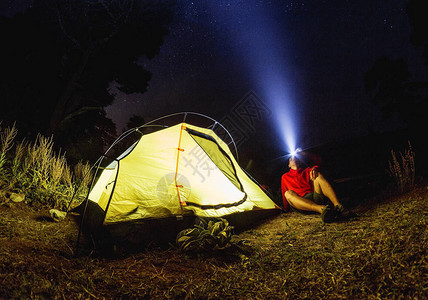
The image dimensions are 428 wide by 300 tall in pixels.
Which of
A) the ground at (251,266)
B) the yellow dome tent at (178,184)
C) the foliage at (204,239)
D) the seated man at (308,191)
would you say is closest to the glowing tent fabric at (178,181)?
the yellow dome tent at (178,184)

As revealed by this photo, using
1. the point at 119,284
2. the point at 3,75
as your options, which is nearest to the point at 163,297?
the point at 119,284

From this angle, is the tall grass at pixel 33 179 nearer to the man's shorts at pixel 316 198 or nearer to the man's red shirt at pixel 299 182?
the man's red shirt at pixel 299 182

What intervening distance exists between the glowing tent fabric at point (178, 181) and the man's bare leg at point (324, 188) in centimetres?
89

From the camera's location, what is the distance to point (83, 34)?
446 inches

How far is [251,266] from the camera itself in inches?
95.0

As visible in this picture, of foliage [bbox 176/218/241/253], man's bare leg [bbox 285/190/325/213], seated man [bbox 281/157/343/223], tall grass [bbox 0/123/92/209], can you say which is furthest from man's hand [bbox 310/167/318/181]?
tall grass [bbox 0/123/92/209]

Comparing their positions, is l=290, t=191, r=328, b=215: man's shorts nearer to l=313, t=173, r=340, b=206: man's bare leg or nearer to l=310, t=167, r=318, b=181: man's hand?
l=313, t=173, r=340, b=206: man's bare leg

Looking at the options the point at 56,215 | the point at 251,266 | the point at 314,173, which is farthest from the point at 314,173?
the point at 56,215

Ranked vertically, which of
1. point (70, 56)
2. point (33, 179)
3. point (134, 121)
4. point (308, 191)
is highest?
point (70, 56)

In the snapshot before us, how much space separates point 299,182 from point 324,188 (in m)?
0.57

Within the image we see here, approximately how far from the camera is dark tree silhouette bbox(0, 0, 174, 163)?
35.5 feet

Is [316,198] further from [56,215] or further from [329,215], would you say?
[56,215]

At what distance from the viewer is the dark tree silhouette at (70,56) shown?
10.8m

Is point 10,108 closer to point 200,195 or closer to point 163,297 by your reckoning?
point 200,195
